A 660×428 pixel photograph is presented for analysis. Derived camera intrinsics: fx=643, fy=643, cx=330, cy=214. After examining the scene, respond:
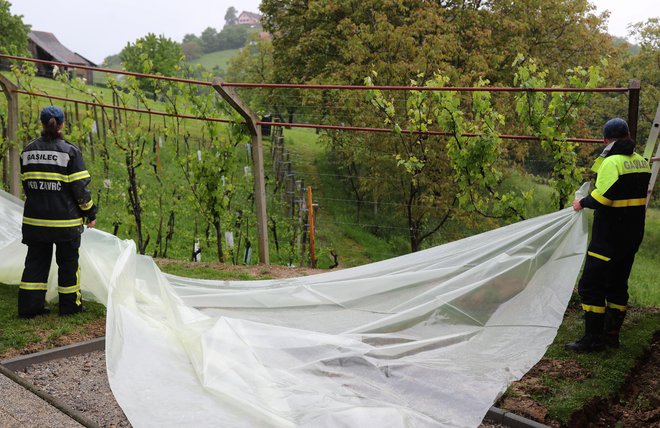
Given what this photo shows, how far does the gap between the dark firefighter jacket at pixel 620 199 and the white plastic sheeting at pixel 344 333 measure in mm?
224

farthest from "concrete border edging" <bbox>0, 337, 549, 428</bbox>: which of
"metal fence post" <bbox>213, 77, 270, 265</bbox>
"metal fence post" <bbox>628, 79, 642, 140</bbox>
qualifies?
"metal fence post" <bbox>213, 77, 270, 265</bbox>

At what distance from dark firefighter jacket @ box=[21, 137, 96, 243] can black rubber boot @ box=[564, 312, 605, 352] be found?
367cm

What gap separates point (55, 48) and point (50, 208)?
58416 mm

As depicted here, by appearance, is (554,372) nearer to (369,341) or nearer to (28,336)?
(369,341)

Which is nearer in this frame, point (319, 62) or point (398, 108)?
point (398, 108)

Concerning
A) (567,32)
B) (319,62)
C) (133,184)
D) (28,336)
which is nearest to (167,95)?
(133,184)

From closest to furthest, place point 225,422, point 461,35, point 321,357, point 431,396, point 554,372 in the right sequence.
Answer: point 225,422 → point 431,396 → point 321,357 → point 554,372 → point 461,35

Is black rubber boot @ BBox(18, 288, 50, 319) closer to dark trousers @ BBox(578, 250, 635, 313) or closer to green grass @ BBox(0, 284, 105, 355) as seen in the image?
green grass @ BBox(0, 284, 105, 355)

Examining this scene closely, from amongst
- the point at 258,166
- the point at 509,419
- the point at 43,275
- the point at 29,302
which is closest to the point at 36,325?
the point at 29,302

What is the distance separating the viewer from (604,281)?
13.7ft

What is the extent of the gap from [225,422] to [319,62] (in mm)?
17742

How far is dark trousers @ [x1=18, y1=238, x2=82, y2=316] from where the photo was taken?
482 centimetres

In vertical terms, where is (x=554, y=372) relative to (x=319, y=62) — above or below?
below

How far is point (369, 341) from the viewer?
4004mm
